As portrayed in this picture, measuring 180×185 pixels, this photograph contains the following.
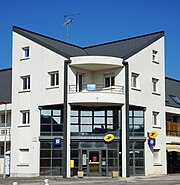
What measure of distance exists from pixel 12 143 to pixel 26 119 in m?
2.42

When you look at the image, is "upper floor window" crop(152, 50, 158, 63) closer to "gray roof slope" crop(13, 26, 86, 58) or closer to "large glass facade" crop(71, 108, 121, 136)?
"large glass facade" crop(71, 108, 121, 136)

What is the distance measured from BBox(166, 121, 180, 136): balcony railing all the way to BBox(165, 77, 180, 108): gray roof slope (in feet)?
6.17

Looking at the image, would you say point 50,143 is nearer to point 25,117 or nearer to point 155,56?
point 25,117

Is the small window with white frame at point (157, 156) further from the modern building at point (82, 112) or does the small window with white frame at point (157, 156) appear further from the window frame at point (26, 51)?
the window frame at point (26, 51)

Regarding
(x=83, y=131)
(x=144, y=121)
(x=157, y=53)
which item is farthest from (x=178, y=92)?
(x=83, y=131)

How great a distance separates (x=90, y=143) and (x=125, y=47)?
9836mm

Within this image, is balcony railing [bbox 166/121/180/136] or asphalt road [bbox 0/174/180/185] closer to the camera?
asphalt road [bbox 0/174/180/185]

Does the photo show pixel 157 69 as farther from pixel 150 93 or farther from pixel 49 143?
pixel 49 143

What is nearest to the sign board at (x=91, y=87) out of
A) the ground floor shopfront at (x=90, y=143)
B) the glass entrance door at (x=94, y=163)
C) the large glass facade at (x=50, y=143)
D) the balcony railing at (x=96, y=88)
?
the balcony railing at (x=96, y=88)

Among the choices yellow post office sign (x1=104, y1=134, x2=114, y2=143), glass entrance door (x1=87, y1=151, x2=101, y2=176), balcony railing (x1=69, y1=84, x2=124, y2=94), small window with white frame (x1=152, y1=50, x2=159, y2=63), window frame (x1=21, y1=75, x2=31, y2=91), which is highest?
small window with white frame (x1=152, y1=50, x2=159, y2=63)

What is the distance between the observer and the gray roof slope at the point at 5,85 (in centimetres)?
4017

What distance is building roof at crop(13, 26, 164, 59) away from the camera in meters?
35.5

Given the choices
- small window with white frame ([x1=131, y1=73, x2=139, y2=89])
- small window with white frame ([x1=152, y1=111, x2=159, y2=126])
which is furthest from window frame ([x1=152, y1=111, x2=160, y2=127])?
small window with white frame ([x1=131, y1=73, x2=139, y2=89])

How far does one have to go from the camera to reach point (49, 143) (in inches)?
1340
